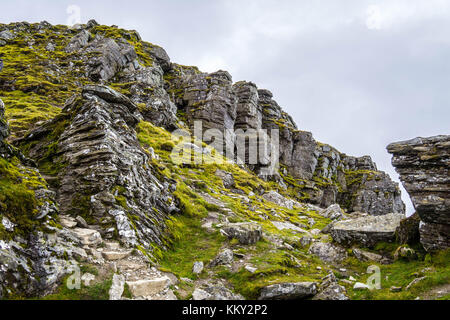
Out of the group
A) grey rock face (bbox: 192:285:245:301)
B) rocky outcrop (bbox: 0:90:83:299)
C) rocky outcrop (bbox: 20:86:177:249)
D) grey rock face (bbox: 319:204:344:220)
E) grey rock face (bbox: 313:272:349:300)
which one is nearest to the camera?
rocky outcrop (bbox: 0:90:83:299)

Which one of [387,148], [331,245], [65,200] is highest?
[387,148]

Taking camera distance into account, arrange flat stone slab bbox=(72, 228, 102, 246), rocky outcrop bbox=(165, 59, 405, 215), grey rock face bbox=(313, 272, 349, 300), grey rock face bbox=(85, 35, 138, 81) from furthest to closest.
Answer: rocky outcrop bbox=(165, 59, 405, 215)
grey rock face bbox=(85, 35, 138, 81)
flat stone slab bbox=(72, 228, 102, 246)
grey rock face bbox=(313, 272, 349, 300)

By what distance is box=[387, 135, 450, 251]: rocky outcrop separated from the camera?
639 inches

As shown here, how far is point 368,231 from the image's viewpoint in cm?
2100

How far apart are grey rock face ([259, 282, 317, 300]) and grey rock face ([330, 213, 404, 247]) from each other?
10.0 metres

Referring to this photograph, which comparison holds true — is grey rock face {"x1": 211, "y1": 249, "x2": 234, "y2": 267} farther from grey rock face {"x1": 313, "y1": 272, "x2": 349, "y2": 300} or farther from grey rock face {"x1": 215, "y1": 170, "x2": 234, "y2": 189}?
grey rock face {"x1": 215, "y1": 170, "x2": 234, "y2": 189}

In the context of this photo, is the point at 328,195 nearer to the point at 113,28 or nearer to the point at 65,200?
the point at 65,200

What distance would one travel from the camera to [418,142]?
62.8 ft

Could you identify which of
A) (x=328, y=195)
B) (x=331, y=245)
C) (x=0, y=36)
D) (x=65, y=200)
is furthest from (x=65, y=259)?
(x=0, y=36)

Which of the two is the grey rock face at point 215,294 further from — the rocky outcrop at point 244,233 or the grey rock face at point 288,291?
the rocky outcrop at point 244,233

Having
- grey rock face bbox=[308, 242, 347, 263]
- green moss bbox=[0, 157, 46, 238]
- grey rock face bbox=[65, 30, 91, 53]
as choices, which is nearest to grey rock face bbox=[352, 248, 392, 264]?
grey rock face bbox=[308, 242, 347, 263]

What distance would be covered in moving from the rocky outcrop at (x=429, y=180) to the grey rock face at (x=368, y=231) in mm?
3643
